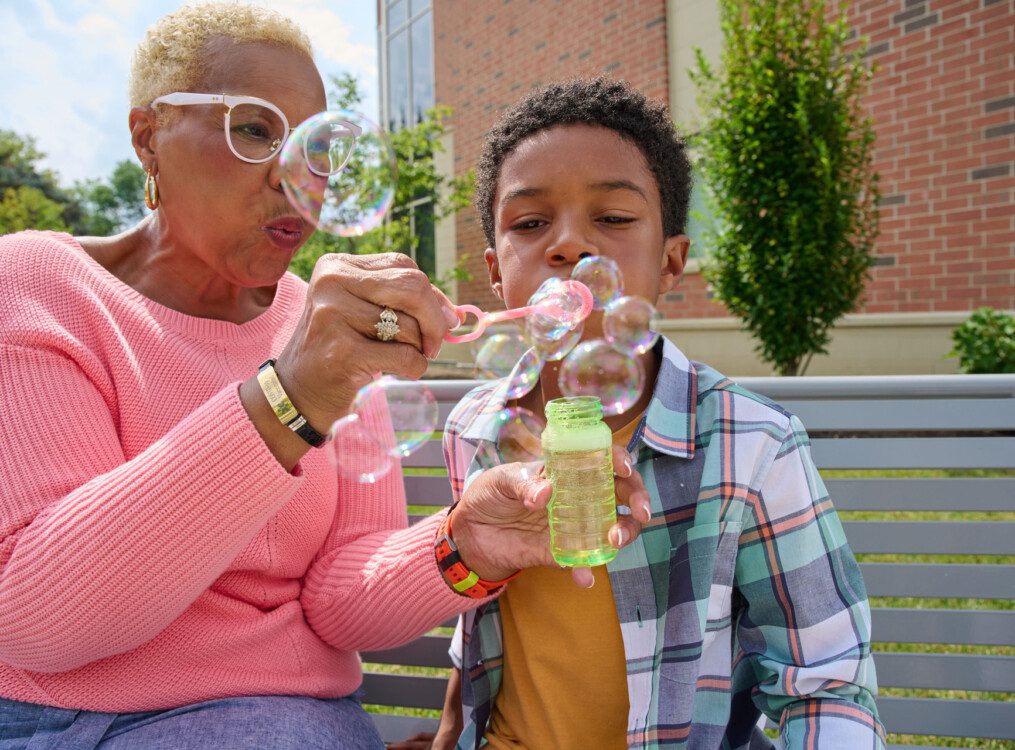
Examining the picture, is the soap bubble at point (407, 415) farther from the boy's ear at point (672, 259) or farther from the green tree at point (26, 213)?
the green tree at point (26, 213)

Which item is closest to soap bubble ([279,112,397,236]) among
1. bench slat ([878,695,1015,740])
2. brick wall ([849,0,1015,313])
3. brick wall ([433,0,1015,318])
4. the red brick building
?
bench slat ([878,695,1015,740])

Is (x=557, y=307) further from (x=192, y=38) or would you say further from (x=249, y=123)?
(x=192, y=38)

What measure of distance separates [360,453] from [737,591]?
78 cm

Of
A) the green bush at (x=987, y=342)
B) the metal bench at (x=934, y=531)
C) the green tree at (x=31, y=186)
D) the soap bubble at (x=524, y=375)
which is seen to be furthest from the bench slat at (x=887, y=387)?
the green tree at (x=31, y=186)

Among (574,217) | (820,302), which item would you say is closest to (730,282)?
(820,302)

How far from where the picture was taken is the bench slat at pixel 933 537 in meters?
1.77

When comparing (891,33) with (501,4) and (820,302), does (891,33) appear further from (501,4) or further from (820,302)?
(501,4)

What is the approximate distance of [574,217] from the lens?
1.47m

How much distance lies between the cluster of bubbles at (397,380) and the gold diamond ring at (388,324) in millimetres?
147

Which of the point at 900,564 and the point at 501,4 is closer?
the point at 900,564

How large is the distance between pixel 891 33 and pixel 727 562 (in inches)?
282

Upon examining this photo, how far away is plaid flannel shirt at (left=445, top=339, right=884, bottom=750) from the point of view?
130cm

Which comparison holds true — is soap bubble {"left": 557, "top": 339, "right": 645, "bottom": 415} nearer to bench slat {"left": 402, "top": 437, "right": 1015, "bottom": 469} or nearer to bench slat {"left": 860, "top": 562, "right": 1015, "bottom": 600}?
bench slat {"left": 402, "top": 437, "right": 1015, "bottom": 469}

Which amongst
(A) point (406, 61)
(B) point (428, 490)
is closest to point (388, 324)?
(B) point (428, 490)
